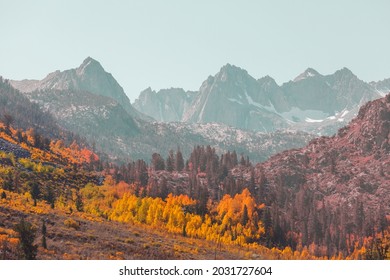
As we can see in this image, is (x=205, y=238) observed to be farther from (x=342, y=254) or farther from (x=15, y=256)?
(x=15, y=256)

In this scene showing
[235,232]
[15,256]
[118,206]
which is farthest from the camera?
[235,232]

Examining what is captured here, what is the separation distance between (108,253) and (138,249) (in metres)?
12.0

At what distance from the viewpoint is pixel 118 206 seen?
174750 mm

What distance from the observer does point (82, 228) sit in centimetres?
10081

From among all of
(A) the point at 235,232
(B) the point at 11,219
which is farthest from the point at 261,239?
(B) the point at 11,219

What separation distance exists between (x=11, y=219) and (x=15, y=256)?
31.9m

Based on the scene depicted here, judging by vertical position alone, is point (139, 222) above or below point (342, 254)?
above

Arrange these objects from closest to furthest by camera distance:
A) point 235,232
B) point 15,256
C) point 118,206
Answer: point 15,256
point 118,206
point 235,232
